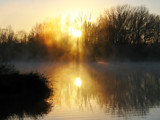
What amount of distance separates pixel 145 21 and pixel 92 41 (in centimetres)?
949

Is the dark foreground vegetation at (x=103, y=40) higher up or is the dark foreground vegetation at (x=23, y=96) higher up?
the dark foreground vegetation at (x=103, y=40)

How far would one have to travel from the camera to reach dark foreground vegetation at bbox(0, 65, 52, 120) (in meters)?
9.35

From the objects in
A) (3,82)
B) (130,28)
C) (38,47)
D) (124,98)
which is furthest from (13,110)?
(130,28)

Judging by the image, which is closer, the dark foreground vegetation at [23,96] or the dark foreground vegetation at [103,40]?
the dark foreground vegetation at [23,96]

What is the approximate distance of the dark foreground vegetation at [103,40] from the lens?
149 feet

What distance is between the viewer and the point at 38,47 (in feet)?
149

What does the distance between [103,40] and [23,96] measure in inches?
1392

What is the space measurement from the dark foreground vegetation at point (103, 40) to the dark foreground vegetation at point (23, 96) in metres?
32.0

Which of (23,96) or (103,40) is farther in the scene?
(103,40)

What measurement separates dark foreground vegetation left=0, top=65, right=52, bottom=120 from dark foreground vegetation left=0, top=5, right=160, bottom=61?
105 feet

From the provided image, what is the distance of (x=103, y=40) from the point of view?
46500 millimetres

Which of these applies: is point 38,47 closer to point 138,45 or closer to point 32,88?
point 138,45

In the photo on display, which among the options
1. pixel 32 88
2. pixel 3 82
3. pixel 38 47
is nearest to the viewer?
pixel 3 82

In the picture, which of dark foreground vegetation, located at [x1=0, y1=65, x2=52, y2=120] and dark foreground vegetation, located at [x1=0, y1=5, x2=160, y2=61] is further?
dark foreground vegetation, located at [x1=0, y1=5, x2=160, y2=61]
